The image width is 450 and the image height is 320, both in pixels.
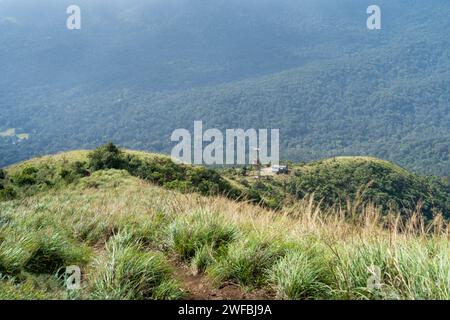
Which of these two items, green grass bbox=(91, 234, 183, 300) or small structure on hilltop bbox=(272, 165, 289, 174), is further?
small structure on hilltop bbox=(272, 165, 289, 174)

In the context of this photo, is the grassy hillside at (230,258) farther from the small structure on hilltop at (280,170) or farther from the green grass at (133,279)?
the small structure on hilltop at (280,170)

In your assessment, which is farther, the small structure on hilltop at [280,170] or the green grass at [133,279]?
the small structure on hilltop at [280,170]

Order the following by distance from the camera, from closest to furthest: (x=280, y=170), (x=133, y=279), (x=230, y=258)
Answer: (x=133, y=279), (x=230, y=258), (x=280, y=170)

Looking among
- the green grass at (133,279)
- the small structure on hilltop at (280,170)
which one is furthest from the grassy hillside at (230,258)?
the small structure on hilltop at (280,170)

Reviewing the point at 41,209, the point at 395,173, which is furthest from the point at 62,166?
the point at 395,173

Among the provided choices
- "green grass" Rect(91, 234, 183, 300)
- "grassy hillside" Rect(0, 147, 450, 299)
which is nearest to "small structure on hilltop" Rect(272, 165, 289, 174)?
"grassy hillside" Rect(0, 147, 450, 299)

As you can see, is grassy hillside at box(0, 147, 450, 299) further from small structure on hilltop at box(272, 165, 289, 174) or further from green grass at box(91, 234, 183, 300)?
small structure on hilltop at box(272, 165, 289, 174)

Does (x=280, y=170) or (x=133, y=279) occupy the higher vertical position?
(x=133, y=279)

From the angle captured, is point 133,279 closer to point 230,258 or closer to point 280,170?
point 230,258

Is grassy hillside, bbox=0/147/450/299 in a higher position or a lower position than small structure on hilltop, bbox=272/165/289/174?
higher

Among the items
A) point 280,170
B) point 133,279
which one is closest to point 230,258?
point 133,279

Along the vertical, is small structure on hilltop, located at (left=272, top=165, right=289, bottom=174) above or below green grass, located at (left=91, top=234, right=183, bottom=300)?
below

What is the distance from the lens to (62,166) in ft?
123
